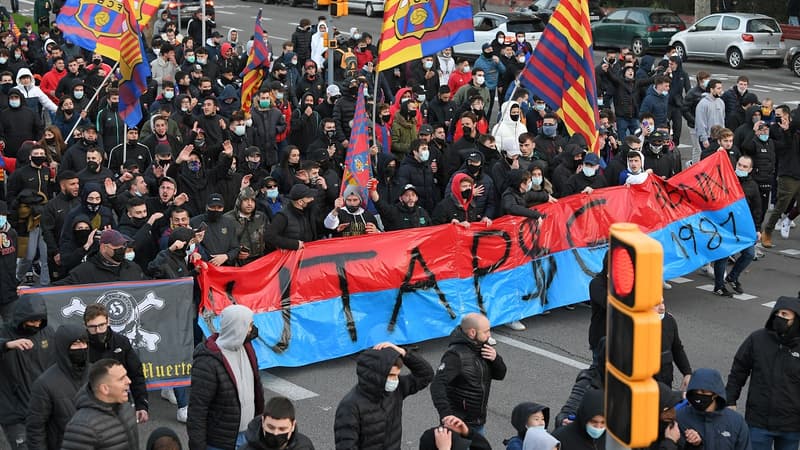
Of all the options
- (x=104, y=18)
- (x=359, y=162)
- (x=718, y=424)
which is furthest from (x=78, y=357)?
(x=104, y=18)

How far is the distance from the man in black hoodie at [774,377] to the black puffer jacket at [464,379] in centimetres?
165

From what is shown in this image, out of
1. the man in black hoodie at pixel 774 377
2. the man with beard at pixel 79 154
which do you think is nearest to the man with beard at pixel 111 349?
the man in black hoodie at pixel 774 377

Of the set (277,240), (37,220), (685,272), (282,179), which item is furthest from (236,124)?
(685,272)

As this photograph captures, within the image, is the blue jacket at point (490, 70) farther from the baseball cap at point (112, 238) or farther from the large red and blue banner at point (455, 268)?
the baseball cap at point (112, 238)

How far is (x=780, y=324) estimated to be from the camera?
797cm

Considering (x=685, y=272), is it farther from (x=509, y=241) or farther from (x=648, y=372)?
(x=648, y=372)

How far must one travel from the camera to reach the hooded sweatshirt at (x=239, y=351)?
7309mm

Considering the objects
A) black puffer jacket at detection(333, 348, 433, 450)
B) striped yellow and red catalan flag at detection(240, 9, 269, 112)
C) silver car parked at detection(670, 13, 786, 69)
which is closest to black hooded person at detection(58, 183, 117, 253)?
black puffer jacket at detection(333, 348, 433, 450)

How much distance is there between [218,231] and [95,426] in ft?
15.4

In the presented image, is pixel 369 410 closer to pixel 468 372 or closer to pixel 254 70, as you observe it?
pixel 468 372

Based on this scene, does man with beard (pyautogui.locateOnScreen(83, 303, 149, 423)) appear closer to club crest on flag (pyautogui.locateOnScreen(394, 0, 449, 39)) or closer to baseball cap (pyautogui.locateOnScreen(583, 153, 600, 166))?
baseball cap (pyautogui.locateOnScreen(583, 153, 600, 166))

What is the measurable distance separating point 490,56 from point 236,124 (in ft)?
27.3

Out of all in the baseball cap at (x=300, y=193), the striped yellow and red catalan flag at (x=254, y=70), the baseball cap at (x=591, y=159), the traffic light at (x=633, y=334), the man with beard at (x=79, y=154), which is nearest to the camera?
the traffic light at (x=633, y=334)

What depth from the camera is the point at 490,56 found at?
859 inches
